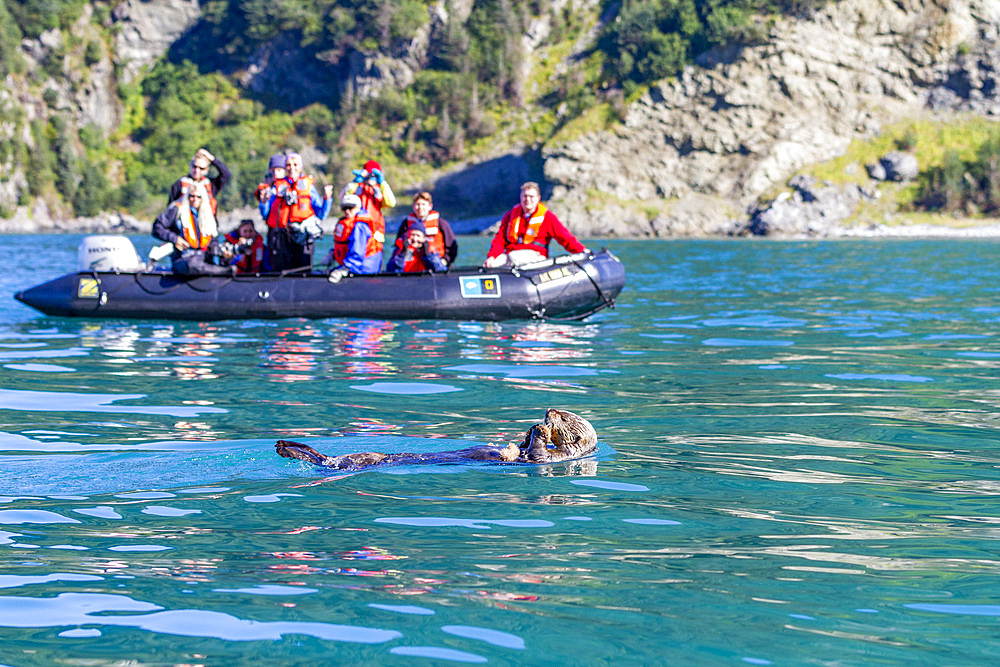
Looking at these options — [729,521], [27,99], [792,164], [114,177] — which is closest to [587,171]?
[792,164]

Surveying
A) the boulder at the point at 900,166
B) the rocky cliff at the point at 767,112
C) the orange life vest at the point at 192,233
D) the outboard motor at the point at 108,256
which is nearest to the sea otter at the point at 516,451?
the orange life vest at the point at 192,233

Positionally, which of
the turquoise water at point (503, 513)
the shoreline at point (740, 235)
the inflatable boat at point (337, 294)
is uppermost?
the shoreline at point (740, 235)

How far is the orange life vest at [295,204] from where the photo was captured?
15.6m

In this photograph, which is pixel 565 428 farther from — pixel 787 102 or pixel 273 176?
pixel 787 102

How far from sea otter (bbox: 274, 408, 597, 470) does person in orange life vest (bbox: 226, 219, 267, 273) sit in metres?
10.6

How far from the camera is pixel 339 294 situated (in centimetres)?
1548

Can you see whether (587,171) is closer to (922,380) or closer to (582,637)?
(922,380)

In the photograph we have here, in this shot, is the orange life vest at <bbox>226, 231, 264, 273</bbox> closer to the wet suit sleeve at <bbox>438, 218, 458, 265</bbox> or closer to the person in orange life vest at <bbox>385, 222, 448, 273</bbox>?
the person in orange life vest at <bbox>385, 222, 448, 273</bbox>

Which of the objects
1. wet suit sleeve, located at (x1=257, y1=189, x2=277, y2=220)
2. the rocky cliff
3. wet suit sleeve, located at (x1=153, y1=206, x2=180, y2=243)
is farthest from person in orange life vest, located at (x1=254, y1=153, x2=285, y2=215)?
the rocky cliff

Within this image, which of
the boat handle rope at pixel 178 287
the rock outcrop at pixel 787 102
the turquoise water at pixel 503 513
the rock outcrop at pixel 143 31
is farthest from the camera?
the rock outcrop at pixel 143 31

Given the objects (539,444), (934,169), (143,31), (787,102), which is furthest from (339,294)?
(143,31)

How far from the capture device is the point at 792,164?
8112 cm

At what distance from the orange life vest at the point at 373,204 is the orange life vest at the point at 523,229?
6.82 ft

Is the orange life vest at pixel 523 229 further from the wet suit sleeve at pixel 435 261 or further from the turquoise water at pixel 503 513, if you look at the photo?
the turquoise water at pixel 503 513
